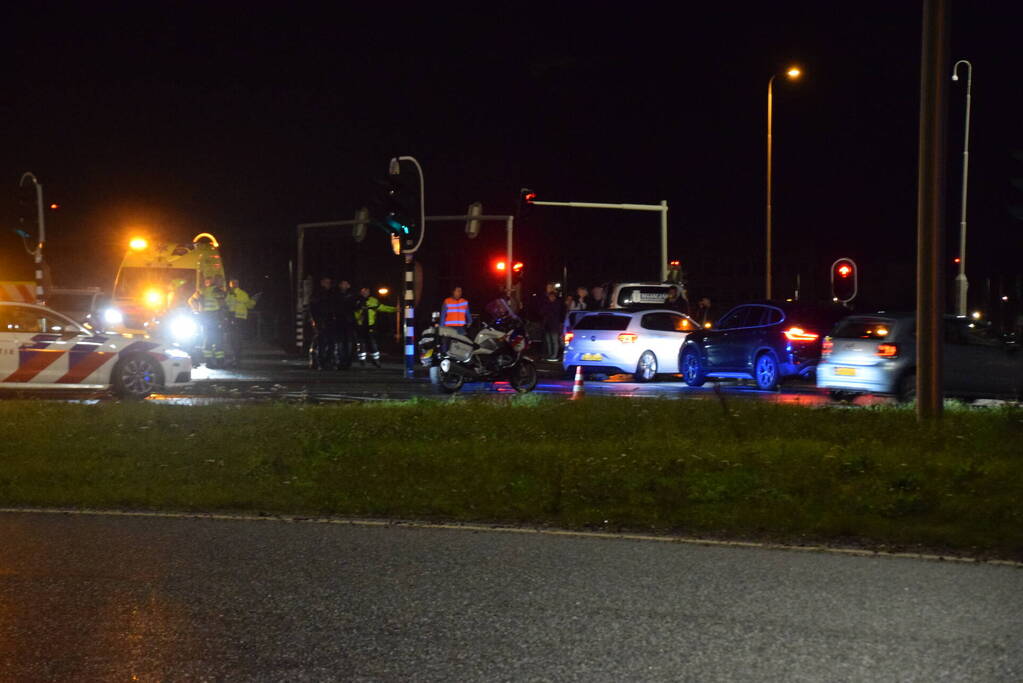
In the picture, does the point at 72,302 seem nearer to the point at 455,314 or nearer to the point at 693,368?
→ the point at 455,314

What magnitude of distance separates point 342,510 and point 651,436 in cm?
400

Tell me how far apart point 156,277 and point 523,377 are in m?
14.3

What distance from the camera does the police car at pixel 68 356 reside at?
58.5ft

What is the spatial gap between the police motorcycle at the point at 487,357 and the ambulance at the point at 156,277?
10088mm

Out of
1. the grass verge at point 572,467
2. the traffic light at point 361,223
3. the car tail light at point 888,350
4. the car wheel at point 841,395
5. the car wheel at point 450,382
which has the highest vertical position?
the traffic light at point 361,223

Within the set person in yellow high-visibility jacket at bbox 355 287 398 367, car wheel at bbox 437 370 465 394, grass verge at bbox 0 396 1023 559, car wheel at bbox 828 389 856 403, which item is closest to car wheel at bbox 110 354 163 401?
grass verge at bbox 0 396 1023 559

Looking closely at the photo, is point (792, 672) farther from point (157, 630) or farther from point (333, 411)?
point (333, 411)

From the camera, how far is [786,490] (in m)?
9.58

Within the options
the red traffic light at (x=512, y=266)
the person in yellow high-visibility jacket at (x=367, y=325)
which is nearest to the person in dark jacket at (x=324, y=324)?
the person in yellow high-visibility jacket at (x=367, y=325)

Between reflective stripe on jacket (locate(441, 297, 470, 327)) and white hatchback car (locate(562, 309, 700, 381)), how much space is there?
2992 mm

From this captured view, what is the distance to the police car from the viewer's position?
17.8 metres

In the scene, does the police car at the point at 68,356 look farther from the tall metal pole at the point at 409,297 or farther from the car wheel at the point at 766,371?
the car wheel at the point at 766,371

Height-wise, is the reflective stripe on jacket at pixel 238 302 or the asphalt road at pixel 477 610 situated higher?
the reflective stripe on jacket at pixel 238 302

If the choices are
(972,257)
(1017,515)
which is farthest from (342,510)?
(972,257)
